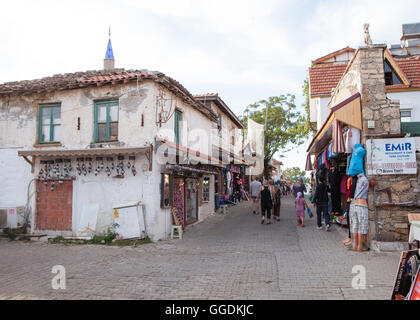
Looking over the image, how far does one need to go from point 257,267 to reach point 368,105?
4.81m

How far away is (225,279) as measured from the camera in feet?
18.6

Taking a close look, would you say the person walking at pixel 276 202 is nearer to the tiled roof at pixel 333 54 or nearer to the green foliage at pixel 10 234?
the green foliage at pixel 10 234

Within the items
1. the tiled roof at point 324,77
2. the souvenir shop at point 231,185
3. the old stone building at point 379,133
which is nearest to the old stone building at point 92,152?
the old stone building at point 379,133

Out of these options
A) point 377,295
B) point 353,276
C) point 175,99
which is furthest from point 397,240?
point 175,99

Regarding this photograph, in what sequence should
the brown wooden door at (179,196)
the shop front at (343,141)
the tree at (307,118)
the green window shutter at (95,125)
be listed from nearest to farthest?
1. the shop front at (343,141)
2. the green window shutter at (95,125)
3. the brown wooden door at (179,196)
4. the tree at (307,118)

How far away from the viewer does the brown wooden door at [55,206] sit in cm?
1038

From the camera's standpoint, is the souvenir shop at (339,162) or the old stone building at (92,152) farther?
the old stone building at (92,152)

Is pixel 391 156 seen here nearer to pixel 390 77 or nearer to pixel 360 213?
pixel 360 213

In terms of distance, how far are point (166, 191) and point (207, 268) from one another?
14.2 feet

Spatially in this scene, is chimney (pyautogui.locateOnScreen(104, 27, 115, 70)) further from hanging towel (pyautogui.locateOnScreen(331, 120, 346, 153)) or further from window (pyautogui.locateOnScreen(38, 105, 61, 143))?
hanging towel (pyautogui.locateOnScreen(331, 120, 346, 153))

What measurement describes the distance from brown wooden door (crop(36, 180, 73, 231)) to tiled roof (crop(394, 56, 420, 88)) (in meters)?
16.0

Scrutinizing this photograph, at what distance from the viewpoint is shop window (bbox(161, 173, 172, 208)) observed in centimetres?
1004

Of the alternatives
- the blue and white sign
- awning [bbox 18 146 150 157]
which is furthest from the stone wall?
awning [bbox 18 146 150 157]

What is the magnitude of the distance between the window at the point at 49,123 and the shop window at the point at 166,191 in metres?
4.11
